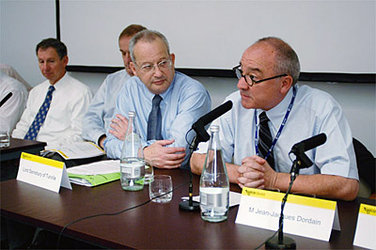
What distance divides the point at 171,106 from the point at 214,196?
1270mm

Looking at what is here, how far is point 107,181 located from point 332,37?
1834mm

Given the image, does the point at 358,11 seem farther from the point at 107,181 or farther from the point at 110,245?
the point at 110,245

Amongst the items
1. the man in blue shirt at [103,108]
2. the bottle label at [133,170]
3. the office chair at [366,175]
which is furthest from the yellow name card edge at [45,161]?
the office chair at [366,175]

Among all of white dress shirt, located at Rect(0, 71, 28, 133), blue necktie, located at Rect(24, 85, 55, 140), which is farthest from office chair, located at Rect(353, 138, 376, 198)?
white dress shirt, located at Rect(0, 71, 28, 133)

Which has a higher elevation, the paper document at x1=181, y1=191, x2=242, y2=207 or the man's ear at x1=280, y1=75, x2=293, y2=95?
the man's ear at x1=280, y1=75, x2=293, y2=95

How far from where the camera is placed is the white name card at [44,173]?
1.80m

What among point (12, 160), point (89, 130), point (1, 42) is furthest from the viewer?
point (1, 42)

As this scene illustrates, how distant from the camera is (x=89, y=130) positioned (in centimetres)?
340

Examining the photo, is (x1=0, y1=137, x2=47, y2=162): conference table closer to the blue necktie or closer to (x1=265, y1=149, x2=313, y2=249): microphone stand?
the blue necktie

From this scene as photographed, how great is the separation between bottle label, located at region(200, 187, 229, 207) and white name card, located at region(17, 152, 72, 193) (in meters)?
0.65

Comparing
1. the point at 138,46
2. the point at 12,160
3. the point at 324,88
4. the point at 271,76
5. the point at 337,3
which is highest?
the point at 337,3

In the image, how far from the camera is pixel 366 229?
127 centimetres

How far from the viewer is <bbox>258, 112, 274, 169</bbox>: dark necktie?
2047 millimetres

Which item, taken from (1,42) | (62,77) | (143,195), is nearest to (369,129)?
(143,195)
